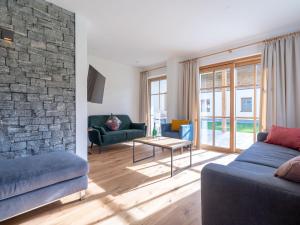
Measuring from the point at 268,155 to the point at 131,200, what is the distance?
1733 millimetres

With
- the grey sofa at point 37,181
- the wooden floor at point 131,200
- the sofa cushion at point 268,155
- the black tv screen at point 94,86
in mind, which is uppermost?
the black tv screen at point 94,86

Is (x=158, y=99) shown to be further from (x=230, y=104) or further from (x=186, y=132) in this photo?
(x=230, y=104)

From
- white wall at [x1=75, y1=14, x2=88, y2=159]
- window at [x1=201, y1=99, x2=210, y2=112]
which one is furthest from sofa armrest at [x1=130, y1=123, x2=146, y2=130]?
white wall at [x1=75, y1=14, x2=88, y2=159]

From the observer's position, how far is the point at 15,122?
7.04 feet

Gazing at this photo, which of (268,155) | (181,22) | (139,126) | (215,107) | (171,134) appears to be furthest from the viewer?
(139,126)

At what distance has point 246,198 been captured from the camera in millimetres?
1027

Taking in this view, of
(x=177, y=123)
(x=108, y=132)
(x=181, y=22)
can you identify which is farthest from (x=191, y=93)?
(x=108, y=132)

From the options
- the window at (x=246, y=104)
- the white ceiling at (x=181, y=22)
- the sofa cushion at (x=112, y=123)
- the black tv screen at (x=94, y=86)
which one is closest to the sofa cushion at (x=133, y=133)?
the sofa cushion at (x=112, y=123)

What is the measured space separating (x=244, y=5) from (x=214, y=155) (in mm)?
2820

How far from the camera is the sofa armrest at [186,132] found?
3.94m

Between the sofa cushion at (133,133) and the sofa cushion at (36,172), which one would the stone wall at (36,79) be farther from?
the sofa cushion at (133,133)

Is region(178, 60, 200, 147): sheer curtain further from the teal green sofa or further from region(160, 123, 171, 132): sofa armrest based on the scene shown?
the teal green sofa

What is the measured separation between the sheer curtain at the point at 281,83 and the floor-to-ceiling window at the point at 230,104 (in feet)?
1.17

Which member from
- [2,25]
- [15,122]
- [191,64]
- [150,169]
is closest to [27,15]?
[2,25]
